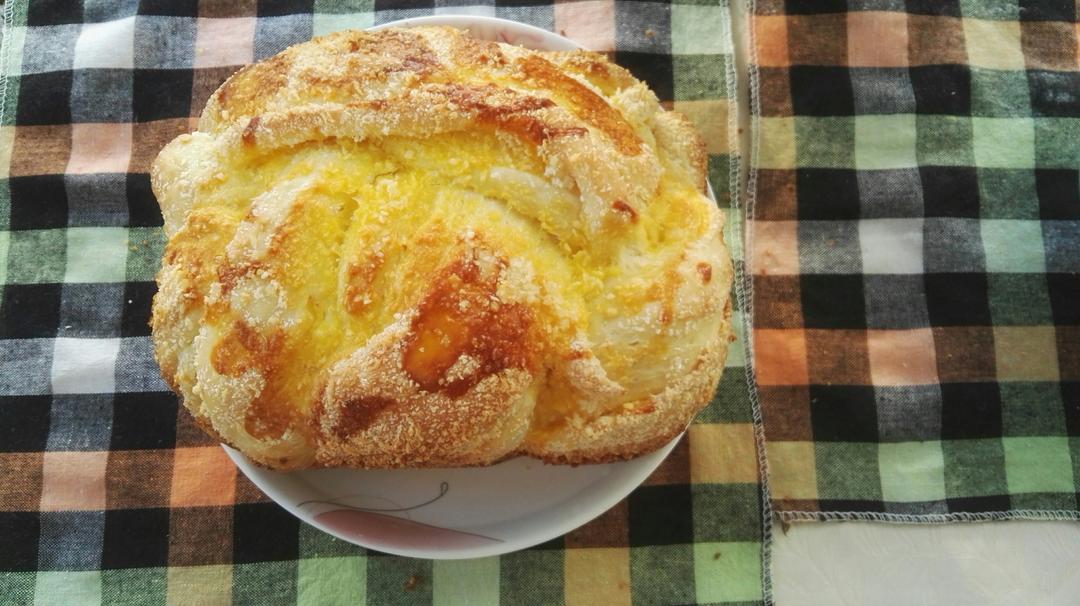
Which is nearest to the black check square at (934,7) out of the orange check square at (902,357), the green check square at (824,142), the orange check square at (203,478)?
the green check square at (824,142)

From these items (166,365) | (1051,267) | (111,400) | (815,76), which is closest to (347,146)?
(166,365)

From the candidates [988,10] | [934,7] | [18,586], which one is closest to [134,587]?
[18,586]

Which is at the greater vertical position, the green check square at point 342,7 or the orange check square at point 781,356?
the green check square at point 342,7

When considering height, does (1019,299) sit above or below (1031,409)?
above

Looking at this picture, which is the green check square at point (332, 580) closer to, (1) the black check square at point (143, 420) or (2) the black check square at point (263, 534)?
(2) the black check square at point (263, 534)

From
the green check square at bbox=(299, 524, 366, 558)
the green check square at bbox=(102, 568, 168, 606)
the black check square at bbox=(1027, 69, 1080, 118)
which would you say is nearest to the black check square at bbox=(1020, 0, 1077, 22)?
the black check square at bbox=(1027, 69, 1080, 118)

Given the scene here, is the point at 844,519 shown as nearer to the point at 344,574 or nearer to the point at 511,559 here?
the point at 511,559

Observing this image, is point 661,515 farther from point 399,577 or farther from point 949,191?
point 949,191
